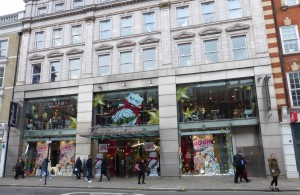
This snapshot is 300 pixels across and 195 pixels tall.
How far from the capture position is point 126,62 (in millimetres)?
21562

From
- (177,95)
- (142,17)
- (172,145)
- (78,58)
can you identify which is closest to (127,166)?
(172,145)

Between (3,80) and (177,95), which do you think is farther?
(3,80)

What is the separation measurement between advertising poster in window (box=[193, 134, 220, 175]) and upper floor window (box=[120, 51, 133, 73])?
7842 millimetres

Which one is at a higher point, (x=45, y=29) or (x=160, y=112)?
(x=45, y=29)

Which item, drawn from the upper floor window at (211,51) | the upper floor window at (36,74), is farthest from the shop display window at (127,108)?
the upper floor window at (36,74)

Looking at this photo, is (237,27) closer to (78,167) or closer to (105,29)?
(105,29)

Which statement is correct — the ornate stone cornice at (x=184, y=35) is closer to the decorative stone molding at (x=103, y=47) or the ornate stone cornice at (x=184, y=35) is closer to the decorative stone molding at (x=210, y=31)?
the decorative stone molding at (x=210, y=31)

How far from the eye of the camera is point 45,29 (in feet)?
80.9

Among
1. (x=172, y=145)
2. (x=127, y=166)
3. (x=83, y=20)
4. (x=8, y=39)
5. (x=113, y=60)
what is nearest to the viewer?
(x=172, y=145)

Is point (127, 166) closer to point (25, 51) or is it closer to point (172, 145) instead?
point (172, 145)

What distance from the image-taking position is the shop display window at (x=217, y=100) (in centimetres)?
1848

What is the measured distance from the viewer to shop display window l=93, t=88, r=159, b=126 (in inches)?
790

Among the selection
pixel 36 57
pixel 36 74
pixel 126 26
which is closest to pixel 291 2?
pixel 126 26

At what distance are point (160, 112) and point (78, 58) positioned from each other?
924cm
